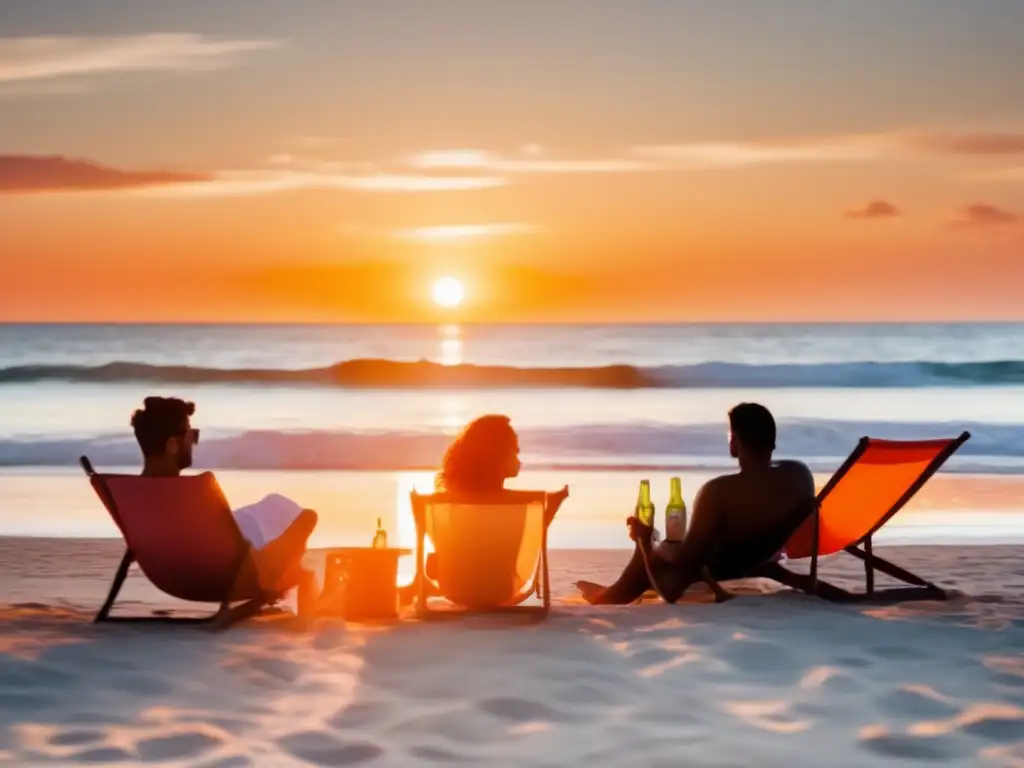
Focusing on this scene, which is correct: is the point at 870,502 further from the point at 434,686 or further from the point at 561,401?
the point at 561,401

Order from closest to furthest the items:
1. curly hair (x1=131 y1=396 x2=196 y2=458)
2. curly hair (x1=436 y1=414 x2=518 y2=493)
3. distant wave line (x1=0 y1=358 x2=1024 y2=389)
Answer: curly hair (x1=131 y1=396 x2=196 y2=458), curly hair (x1=436 y1=414 x2=518 y2=493), distant wave line (x1=0 y1=358 x2=1024 y2=389)

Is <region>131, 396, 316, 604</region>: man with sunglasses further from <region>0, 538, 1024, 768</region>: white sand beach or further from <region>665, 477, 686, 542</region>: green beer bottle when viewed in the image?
<region>665, 477, 686, 542</region>: green beer bottle

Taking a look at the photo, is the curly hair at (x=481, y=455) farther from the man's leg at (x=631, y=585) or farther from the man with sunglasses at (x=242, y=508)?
the man's leg at (x=631, y=585)

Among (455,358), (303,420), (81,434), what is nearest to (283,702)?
(81,434)

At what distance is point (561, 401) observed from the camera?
30531mm

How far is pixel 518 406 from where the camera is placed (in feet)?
93.2

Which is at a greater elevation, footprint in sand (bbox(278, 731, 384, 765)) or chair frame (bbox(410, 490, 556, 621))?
chair frame (bbox(410, 490, 556, 621))

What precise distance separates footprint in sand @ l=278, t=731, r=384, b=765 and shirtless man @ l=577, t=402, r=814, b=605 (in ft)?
7.96

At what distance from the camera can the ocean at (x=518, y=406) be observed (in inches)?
488

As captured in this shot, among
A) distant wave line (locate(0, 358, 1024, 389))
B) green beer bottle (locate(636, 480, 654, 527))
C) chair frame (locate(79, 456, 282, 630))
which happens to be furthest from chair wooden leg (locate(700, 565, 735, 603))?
distant wave line (locate(0, 358, 1024, 389))

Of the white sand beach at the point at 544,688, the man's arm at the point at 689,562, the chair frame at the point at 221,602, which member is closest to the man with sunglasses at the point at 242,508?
the chair frame at the point at 221,602

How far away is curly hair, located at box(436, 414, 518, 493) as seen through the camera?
19.8 feet

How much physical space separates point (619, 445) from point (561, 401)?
11032 mm

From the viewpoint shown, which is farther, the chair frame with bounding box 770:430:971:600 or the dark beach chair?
the chair frame with bounding box 770:430:971:600
